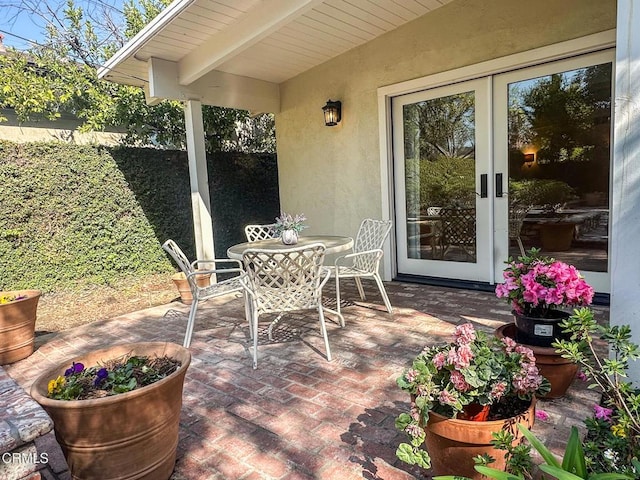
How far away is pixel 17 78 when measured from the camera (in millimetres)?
4934

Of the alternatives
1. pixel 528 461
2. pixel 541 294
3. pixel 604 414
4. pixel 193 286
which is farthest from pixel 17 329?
pixel 604 414

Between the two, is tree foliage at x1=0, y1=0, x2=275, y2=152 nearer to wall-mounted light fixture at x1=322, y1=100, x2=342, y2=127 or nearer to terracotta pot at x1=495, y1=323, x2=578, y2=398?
wall-mounted light fixture at x1=322, y1=100, x2=342, y2=127

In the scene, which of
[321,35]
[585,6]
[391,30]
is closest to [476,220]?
[585,6]

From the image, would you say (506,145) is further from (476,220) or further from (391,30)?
(391,30)

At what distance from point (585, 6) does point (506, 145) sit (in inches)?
48.9

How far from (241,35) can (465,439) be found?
3.52m

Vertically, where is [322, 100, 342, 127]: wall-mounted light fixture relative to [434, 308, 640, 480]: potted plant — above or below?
above

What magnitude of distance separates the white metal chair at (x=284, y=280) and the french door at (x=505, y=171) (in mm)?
2341

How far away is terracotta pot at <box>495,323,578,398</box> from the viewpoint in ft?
6.17

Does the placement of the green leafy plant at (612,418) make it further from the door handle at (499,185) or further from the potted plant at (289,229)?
the door handle at (499,185)

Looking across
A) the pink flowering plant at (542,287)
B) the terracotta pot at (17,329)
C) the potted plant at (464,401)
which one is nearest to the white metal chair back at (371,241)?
the pink flowering plant at (542,287)

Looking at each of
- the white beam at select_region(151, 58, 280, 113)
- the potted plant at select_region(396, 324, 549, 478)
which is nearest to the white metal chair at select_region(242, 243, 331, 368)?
the potted plant at select_region(396, 324, 549, 478)

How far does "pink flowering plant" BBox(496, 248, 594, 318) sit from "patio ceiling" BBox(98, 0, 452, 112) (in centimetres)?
241

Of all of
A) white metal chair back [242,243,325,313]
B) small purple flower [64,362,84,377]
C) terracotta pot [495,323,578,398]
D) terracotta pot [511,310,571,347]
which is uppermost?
white metal chair back [242,243,325,313]
